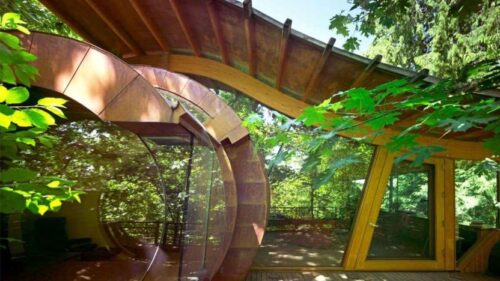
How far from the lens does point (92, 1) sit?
503cm

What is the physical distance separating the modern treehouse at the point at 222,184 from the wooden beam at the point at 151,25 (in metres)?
0.03

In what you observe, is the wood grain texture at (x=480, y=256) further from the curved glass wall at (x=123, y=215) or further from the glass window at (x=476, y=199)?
the curved glass wall at (x=123, y=215)

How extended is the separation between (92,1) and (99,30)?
1.26 m

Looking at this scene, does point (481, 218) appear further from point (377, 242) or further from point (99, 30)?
point (99, 30)

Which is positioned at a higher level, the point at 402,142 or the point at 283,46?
the point at 283,46

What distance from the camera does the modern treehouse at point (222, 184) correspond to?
476cm

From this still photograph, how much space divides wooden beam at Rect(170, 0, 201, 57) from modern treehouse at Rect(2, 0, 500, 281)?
35 millimetres

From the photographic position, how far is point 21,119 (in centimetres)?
112

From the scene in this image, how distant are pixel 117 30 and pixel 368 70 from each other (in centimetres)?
441

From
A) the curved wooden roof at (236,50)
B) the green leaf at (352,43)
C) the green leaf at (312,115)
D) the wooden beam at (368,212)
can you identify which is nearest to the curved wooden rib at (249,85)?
the curved wooden roof at (236,50)

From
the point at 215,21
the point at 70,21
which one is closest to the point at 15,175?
the point at 215,21

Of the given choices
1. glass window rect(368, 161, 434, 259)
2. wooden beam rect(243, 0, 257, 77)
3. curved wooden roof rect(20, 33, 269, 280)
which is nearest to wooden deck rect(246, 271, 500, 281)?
glass window rect(368, 161, 434, 259)

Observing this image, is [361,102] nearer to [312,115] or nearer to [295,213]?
[312,115]

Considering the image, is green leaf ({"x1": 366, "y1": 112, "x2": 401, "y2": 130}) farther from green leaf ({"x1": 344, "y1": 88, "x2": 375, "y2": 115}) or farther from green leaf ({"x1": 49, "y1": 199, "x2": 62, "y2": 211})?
green leaf ({"x1": 49, "y1": 199, "x2": 62, "y2": 211})
